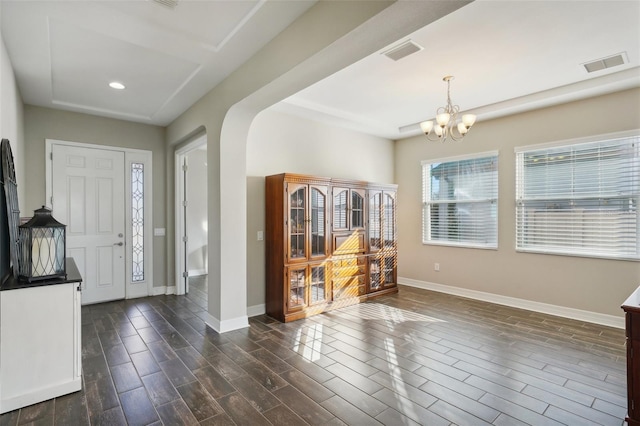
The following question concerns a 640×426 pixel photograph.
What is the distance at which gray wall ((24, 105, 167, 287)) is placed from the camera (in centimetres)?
427

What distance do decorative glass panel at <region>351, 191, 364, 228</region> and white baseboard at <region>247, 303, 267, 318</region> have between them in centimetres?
175

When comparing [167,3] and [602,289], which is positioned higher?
[167,3]

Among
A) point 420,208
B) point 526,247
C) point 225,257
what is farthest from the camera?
point 420,208

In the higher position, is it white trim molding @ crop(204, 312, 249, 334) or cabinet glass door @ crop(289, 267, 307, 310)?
cabinet glass door @ crop(289, 267, 307, 310)

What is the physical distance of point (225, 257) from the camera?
3.64 m

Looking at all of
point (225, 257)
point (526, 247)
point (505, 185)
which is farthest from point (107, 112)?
point (526, 247)

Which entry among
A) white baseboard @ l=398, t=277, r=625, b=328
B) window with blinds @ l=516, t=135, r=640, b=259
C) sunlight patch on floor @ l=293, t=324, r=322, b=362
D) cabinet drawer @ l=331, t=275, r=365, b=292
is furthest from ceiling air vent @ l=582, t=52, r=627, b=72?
sunlight patch on floor @ l=293, t=324, r=322, b=362

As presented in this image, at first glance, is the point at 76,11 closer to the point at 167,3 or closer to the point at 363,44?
the point at 167,3

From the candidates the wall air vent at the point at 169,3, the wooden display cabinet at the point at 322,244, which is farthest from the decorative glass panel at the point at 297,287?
the wall air vent at the point at 169,3

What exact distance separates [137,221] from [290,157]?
2699 millimetres

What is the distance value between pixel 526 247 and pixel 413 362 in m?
2.85

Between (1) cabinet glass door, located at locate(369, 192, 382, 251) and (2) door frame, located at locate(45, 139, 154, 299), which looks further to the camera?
(1) cabinet glass door, located at locate(369, 192, 382, 251)

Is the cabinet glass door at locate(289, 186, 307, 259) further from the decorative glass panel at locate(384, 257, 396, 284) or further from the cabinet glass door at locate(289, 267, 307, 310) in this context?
the decorative glass panel at locate(384, 257, 396, 284)

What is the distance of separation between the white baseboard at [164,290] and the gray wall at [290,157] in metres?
1.89
